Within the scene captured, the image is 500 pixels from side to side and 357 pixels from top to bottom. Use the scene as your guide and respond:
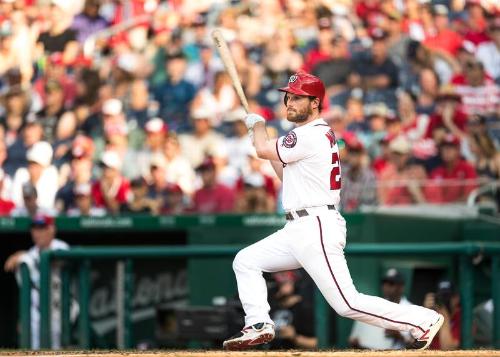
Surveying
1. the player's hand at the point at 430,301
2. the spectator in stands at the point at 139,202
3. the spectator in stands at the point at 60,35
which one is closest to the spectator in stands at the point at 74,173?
the spectator in stands at the point at 139,202

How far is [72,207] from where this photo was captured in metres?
12.1

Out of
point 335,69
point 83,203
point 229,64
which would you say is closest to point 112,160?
point 83,203

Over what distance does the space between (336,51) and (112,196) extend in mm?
3358

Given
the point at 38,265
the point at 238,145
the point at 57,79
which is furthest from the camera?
the point at 57,79

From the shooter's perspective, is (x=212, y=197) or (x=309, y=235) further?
(x=212, y=197)

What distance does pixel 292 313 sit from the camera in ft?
30.7

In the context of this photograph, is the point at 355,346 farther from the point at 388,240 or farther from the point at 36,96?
the point at 36,96

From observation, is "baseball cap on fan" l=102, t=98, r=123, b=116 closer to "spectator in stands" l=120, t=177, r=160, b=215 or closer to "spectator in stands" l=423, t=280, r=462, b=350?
"spectator in stands" l=120, t=177, r=160, b=215

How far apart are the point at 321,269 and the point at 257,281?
36 centimetres

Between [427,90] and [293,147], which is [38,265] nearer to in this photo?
[293,147]

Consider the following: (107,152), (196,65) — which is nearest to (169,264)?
(107,152)

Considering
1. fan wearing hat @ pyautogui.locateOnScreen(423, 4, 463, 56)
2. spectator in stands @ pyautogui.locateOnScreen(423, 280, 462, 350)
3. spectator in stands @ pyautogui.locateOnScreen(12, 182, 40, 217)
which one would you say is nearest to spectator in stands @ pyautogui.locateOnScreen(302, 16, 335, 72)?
fan wearing hat @ pyautogui.locateOnScreen(423, 4, 463, 56)

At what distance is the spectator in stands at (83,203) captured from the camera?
11406 millimetres

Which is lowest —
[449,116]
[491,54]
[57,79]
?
[449,116]
